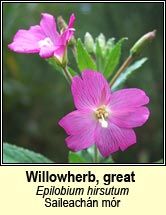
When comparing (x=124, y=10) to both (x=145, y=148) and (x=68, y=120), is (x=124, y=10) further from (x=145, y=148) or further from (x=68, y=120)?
(x=68, y=120)

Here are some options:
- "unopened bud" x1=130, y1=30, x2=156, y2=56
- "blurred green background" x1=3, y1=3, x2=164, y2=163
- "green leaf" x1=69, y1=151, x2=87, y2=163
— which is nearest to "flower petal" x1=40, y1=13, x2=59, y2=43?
"unopened bud" x1=130, y1=30, x2=156, y2=56

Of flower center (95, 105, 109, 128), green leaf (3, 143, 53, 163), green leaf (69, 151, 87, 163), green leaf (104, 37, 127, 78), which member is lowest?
green leaf (69, 151, 87, 163)

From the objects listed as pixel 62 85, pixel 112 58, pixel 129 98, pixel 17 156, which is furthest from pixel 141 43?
pixel 62 85

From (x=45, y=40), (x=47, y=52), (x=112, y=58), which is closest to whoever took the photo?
(x=47, y=52)

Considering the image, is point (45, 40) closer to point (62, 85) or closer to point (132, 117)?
point (132, 117)

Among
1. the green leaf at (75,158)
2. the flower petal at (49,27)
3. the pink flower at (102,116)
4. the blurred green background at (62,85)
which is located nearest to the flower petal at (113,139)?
the pink flower at (102,116)

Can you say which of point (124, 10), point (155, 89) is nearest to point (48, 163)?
point (155, 89)

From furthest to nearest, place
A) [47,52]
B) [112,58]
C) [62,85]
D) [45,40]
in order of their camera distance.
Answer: [62,85] → [112,58] → [45,40] → [47,52]

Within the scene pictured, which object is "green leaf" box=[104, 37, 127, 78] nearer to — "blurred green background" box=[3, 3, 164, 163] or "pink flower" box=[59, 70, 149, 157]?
"pink flower" box=[59, 70, 149, 157]
